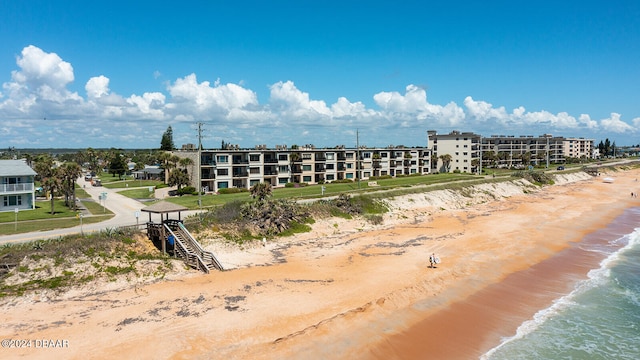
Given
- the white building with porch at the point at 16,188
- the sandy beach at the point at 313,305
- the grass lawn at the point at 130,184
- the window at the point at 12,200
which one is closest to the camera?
the sandy beach at the point at 313,305

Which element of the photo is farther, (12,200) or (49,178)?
(49,178)

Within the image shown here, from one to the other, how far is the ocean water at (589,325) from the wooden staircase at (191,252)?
21215mm

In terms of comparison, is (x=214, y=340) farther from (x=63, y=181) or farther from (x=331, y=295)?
(x=63, y=181)

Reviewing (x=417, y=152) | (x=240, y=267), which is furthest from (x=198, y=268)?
(x=417, y=152)

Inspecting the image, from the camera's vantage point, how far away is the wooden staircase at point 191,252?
106 ft

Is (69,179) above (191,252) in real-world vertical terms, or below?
above

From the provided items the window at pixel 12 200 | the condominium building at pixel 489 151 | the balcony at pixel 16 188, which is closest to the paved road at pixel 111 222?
the balcony at pixel 16 188

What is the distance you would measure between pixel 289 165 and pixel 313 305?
59172mm

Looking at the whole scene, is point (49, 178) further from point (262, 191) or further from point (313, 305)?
point (313, 305)

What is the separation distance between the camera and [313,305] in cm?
2569

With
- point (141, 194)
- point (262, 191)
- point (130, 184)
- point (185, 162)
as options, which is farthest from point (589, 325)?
point (130, 184)

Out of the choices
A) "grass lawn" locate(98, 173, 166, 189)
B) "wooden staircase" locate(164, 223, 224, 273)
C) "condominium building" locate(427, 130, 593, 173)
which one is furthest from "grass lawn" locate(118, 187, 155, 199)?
"condominium building" locate(427, 130, 593, 173)

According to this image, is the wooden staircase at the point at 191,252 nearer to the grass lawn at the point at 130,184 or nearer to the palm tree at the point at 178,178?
the palm tree at the point at 178,178

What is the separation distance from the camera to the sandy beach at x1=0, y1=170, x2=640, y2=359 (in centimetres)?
2055
